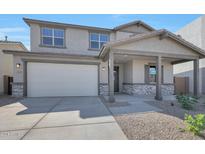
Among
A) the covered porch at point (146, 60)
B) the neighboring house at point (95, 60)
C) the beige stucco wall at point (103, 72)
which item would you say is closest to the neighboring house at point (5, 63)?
the neighboring house at point (95, 60)

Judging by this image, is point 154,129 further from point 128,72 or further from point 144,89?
point 128,72

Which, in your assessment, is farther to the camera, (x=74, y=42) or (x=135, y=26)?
(x=135, y=26)

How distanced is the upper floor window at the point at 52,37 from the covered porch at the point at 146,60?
178 inches

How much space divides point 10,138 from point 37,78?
288 inches

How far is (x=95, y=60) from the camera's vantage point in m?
10.7

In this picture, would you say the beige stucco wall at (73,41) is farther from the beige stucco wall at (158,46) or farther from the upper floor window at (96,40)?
the beige stucco wall at (158,46)

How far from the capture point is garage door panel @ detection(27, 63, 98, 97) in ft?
32.2

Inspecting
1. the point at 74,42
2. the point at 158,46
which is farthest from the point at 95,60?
the point at 158,46

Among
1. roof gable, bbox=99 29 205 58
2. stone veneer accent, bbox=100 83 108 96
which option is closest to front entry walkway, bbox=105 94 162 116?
stone veneer accent, bbox=100 83 108 96

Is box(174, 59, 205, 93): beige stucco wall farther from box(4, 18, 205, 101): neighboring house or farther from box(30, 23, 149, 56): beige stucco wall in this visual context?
box(30, 23, 149, 56): beige stucco wall

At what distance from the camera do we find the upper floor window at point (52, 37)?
11.4m

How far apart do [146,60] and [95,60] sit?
479 centimetres
